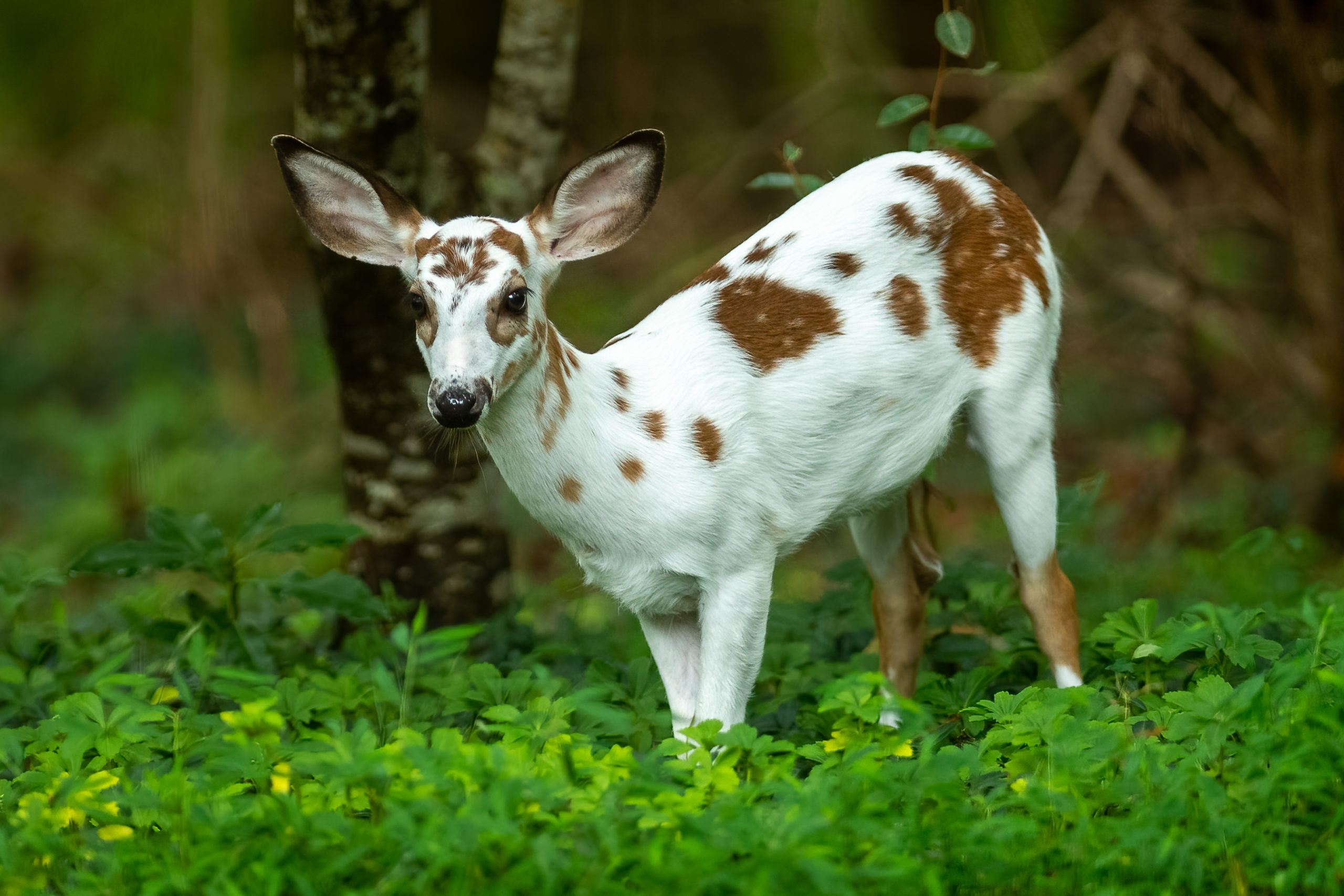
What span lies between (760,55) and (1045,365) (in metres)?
9.71

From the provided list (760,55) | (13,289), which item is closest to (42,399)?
(13,289)

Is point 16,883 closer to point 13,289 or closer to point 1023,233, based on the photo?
point 1023,233

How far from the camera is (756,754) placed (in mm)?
3463

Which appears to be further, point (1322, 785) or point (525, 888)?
point (1322, 785)

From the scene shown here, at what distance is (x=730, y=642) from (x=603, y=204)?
4.57 feet

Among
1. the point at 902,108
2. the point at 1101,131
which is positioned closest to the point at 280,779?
the point at 902,108

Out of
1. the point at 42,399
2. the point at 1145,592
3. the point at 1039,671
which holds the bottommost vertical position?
the point at 42,399

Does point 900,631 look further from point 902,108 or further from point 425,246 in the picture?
point 425,246

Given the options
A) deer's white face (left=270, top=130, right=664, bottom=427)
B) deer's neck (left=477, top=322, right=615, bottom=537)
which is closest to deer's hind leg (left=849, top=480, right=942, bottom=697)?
deer's neck (left=477, top=322, right=615, bottom=537)

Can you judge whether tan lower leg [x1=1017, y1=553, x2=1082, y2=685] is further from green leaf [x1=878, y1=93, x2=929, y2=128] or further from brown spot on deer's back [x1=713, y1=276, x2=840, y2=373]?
green leaf [x1=878, y1=93, x2=929, y2=128]

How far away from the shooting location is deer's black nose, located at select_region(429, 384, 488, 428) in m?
3.61

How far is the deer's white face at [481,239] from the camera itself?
12.6 feet

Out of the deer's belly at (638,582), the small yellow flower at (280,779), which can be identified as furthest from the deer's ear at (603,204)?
the small yellow flower at (280,779)

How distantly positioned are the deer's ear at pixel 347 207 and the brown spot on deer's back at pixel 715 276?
0.95 m
